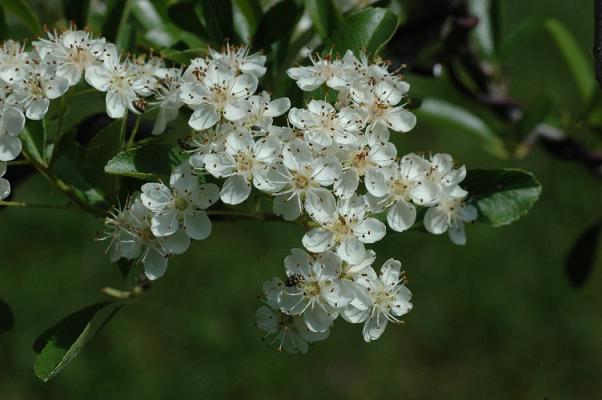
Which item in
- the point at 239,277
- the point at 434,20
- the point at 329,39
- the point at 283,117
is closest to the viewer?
the point at 283,117

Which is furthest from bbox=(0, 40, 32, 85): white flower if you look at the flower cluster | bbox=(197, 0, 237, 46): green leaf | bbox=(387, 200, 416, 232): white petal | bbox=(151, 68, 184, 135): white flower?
bbox=(387, 200, 416, 232): white petal

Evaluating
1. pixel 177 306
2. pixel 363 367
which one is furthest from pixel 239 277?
pixel 363 367

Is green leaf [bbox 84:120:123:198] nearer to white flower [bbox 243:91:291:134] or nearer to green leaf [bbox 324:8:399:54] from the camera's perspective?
white flower [bbox 243:91:291:134]

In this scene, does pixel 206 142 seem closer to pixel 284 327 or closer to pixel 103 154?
pixel 103 154

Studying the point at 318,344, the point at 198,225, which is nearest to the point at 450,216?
the point at 198,225

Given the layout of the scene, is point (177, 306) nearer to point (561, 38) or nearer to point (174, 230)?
point (561, 38)

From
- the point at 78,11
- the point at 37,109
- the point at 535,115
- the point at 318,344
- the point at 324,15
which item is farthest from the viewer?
the point at 318,344
